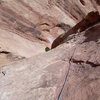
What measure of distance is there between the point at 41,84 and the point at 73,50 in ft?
4.91

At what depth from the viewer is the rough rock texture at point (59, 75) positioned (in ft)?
11.7

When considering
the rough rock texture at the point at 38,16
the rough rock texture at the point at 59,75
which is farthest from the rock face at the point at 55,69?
the rough rock texture at the point at 38,16

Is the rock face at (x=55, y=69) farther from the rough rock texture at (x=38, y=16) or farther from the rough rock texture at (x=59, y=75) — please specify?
the rough rock texture at (x=38, y=16)

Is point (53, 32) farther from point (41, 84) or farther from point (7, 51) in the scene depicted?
point (41, 84)

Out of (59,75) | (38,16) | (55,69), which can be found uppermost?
(38,16)

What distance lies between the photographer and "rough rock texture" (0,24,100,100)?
11.7 feet

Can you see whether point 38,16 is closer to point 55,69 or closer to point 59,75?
point 55,69

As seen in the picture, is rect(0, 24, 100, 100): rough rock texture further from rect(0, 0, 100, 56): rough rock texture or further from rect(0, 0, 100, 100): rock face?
rect(0, 0, 100, 56): rough rock texture

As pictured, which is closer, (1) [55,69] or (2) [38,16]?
(1) [55,69]

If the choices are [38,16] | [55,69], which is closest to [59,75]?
[55,69]

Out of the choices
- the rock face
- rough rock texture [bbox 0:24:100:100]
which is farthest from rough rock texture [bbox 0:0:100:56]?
rough rock texture [bbox 0:24:100:100]

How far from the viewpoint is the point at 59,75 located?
429 cm

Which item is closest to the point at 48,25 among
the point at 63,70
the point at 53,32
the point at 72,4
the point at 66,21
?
the point at 53,32

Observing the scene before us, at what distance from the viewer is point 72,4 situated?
14.5 m
